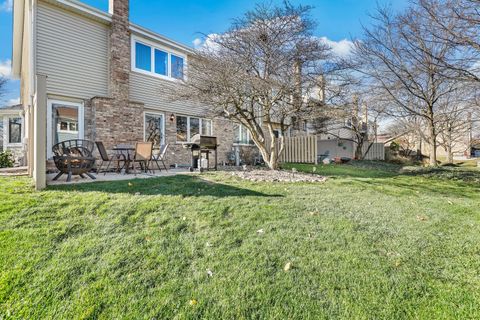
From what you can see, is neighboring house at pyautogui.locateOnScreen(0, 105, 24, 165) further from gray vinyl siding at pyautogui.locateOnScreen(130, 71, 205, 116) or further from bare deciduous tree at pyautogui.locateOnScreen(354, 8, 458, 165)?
bare deciduous tree at pyautogui.locateOnScreen(354, 8, 458, 165)

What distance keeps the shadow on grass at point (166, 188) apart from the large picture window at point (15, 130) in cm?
1154

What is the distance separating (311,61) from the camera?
673 centimetres

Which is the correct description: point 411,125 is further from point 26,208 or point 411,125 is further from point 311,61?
point 26,208

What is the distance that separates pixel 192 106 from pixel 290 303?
10.2 metres

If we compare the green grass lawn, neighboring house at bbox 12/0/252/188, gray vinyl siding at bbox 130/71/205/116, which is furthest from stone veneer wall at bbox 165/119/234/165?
the green grass lawn

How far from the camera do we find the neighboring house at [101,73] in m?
7.56

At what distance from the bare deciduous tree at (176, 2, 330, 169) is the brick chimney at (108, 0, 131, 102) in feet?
10.1

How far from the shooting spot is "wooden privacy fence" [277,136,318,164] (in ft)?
43.2

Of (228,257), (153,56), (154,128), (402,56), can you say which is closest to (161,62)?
(153,56)

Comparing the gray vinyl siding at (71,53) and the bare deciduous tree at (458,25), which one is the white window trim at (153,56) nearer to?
the gray vinyl siding at (71,53)

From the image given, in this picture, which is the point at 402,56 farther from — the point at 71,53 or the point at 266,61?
the point at 71,53

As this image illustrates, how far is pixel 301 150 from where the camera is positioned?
13664mm

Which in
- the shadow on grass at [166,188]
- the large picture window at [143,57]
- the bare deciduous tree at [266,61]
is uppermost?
the large picture window at [143,57]

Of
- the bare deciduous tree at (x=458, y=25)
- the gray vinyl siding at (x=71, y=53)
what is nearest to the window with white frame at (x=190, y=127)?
the gray vinyl siding at (x=71, y=53)
